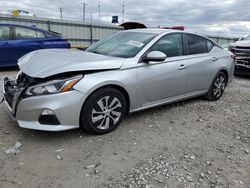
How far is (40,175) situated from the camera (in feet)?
8.20

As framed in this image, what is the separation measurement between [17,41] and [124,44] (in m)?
4.50

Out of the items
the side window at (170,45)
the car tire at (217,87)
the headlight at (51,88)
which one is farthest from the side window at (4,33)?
the car tire at (217,87)

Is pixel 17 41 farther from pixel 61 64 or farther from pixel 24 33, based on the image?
pixel 61 64

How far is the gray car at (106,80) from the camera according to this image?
2.99m

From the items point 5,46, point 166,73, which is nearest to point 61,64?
point 166,73

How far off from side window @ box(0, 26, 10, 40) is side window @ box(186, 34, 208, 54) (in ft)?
17.2

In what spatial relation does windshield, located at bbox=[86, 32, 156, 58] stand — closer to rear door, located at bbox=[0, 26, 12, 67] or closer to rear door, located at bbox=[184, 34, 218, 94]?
rear door, located at bbox=[184, 34, 218, 94]

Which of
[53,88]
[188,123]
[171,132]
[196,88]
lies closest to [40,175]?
[53,88]

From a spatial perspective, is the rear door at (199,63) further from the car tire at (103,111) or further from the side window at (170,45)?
the car tire at (103,111)

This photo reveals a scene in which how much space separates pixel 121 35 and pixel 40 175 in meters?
2.85

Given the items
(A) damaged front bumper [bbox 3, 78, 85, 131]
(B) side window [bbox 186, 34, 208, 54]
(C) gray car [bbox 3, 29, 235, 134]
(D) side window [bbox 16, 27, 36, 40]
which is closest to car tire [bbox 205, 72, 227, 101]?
(C) gray car [bbox 3, 29, 235, 134]

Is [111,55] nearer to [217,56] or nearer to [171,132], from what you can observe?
[171,132]

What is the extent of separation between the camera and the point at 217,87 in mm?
5242

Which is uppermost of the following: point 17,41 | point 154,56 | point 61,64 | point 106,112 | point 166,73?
point 17,41
